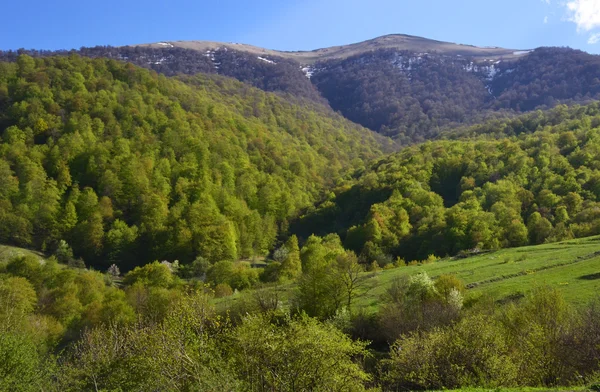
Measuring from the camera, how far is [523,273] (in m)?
45.3

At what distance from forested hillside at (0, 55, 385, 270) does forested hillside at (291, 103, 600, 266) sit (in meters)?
24.8

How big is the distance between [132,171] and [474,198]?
3853 inches

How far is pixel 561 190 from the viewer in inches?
3925

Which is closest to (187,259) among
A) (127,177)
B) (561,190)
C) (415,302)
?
(127,177)

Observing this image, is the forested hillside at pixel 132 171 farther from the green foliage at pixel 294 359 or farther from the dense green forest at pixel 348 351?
the green foliage at pixel 294 359

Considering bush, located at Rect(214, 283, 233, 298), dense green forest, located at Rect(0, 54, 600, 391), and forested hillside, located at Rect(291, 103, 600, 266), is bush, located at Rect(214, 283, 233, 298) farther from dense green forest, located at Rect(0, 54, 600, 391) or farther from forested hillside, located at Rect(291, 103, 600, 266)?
forested hillside, located at Rect(291, 103, 600, 266)

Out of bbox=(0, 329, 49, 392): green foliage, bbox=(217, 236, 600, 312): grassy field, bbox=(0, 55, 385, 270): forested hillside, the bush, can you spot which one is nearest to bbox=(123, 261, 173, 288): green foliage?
the bush

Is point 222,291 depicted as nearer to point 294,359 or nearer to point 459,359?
point 459,359

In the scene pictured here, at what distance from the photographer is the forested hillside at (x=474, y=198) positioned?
83.5m

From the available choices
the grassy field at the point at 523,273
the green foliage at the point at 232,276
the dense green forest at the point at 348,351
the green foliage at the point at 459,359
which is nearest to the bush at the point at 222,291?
the green foliage at the point at 232,276

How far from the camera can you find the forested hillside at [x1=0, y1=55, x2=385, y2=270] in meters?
112

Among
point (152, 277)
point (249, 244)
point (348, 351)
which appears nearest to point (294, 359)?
point (348, 351)

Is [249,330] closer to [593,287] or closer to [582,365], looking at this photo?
[582,365]

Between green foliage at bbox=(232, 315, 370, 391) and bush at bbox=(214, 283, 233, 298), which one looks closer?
green foliage at bbox=(232, 315, 370, 391)
